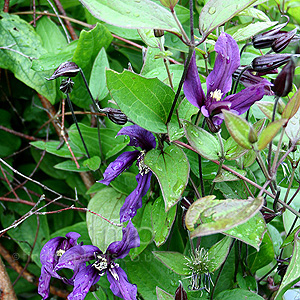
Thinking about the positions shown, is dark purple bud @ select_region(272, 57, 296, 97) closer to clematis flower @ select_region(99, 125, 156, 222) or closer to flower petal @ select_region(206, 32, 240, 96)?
flower petal @ select_region(206, 32, 240, 96)

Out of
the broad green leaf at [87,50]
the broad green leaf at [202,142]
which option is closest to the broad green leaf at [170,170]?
the broad green leaf at [202,142]

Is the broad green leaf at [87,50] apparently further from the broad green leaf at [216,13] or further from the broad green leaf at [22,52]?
the broad green leaf at [216,13]

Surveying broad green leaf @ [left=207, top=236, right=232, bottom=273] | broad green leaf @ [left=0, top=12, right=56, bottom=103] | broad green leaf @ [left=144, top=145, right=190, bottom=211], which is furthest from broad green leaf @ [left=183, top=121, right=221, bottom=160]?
broad green leaf @ [left=0, top=12, right=56, bottom=103]

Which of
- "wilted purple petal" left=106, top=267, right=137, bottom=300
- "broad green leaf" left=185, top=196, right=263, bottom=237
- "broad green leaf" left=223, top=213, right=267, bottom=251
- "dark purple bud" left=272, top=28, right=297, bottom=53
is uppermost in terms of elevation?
"dark purple bud" left=272, top=28, right=297, bottom=53

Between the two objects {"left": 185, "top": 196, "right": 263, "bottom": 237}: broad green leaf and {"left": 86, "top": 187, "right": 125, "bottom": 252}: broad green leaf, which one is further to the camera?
{"left": 86, "top": 187, "right": 125, "bottom": 252}: broad green leaf

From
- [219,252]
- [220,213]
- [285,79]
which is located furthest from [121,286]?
[285,79]

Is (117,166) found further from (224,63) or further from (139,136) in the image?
(224,63)
